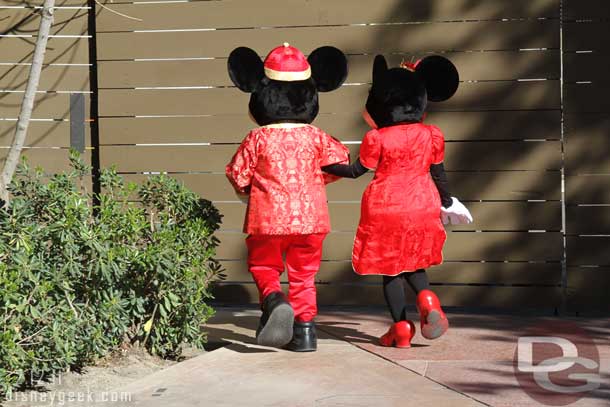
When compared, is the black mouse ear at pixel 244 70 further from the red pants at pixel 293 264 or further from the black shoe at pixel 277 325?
the black shoe at pixel 277 325

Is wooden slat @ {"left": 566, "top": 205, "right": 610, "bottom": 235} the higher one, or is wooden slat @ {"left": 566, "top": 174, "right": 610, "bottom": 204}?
wooden slat @ {"left": 566, "top": 174, "right": 610, "bottom": 204}

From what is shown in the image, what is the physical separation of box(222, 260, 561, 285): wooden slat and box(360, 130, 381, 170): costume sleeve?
168cm

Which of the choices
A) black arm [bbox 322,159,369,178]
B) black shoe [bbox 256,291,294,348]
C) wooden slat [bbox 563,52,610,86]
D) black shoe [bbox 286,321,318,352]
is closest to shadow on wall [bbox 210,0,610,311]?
wooden slat [bbox 563,52,610,86]

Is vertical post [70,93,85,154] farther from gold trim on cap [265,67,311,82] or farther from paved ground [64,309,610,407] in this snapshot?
gold trim on cap [265,67,311,82]

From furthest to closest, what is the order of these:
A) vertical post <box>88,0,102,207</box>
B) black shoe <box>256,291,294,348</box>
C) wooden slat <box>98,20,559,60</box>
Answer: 1. vertical post <box>88,0,102,207</box>
2. wooden slat <box>98,20,559,60</box>
3. black shoe <box>256,291,294,348</box>

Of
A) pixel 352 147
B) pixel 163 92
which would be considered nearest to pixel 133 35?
pixel 163 92

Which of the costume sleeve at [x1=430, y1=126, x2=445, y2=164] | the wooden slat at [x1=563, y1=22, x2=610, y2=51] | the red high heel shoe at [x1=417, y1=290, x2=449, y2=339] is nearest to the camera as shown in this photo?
the red high heel shoe at [x1=417, y1=290, x2=449, y2=339]

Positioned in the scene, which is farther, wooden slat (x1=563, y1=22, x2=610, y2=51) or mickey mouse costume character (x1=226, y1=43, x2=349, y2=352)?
Result: wooden slat (x1=563, y1=22, x2=610, y2=51)

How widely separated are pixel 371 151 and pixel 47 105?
3088 millimetres

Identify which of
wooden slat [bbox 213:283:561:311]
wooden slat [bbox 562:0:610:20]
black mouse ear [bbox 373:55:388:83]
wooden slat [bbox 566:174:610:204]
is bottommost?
wooden slat [bbox 213:283:561:311]

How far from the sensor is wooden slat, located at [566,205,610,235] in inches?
328

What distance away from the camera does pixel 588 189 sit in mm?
8352

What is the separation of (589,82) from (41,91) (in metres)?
4.06

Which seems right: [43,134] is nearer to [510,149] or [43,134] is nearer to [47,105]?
[47,105]
